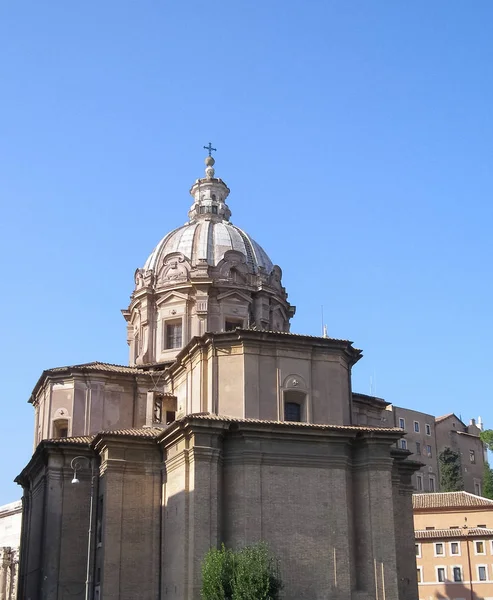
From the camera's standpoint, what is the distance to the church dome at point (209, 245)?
48750mm

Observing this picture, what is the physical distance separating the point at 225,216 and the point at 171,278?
7.36 m

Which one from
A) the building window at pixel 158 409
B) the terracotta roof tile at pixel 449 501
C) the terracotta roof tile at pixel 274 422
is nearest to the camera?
the terracotta roof tile at pixel 274 422

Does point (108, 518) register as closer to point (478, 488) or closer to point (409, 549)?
point (409, 549)

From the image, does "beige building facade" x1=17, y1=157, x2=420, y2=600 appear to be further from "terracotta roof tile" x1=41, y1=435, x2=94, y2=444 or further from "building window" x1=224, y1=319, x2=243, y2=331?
"building window" x1=224, y1=319, x2=243, y2=331

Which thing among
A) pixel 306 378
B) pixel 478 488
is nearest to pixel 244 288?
pixel 306 378

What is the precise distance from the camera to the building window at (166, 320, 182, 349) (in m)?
46.3

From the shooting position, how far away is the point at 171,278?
47.9 m

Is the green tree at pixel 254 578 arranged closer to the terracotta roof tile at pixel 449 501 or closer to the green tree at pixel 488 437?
the terracotta roof tile at pixel 449 501

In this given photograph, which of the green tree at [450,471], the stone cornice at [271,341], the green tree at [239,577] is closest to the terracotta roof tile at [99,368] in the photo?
the stone cornice at [271,341]

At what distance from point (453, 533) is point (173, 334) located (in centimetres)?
2394

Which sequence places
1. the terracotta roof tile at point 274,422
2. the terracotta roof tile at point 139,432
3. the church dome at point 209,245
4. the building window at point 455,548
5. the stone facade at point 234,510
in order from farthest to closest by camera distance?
1. the building window at point 455,548
2. the church dome at point 209,245
3. the terracotta roof tile at point 139,432
4. the terracotta roof tile at point 274,422
5. the stone facade at point 234,510

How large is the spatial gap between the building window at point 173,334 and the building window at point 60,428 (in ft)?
24.2

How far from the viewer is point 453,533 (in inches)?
2190

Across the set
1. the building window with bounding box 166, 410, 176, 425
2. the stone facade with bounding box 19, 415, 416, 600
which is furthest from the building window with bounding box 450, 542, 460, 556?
the building window with bounding box 166, 410, 176, 425
